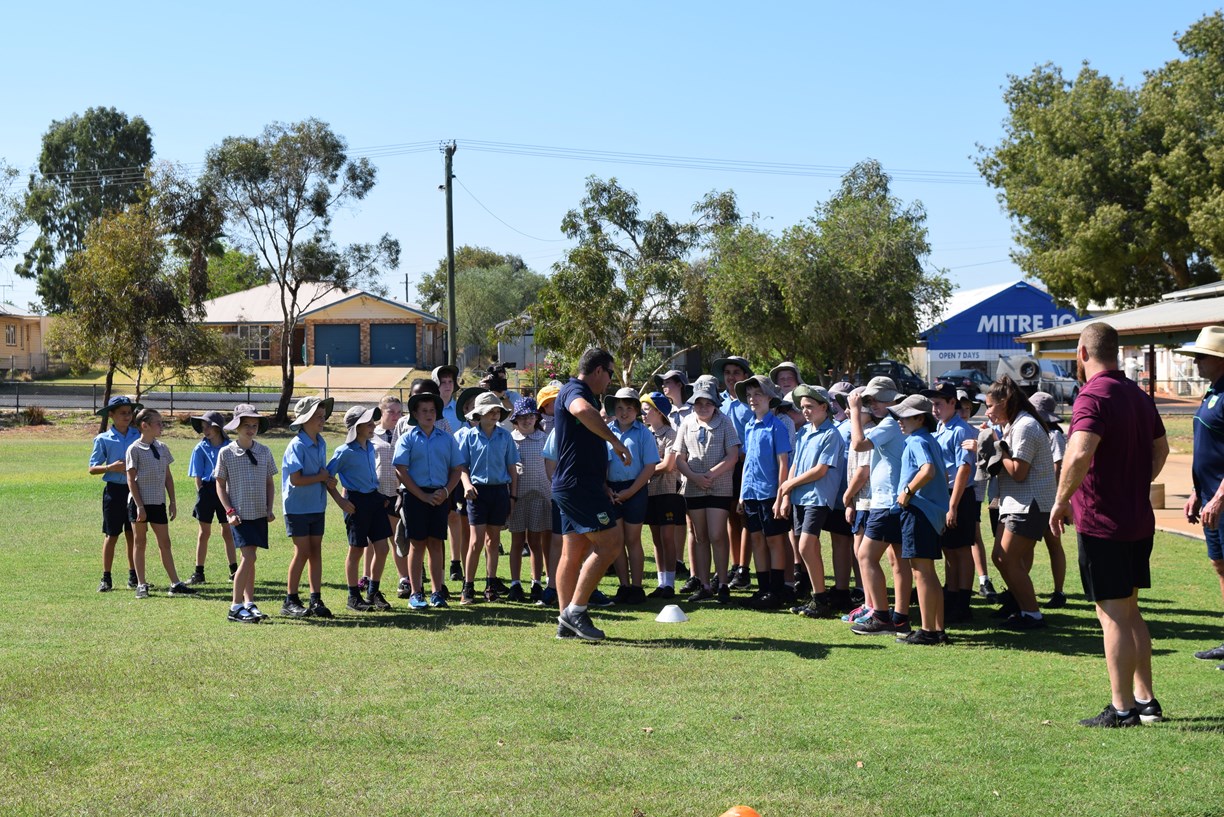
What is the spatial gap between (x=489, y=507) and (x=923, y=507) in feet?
12.9

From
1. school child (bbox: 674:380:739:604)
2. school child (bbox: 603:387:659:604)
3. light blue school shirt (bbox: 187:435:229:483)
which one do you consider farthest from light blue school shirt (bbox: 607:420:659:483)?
light blue school shirt (bbox: 187:435:229:483)

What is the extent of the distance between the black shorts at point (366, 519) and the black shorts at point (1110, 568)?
5.82 metres

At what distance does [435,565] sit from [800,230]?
30.7 metres

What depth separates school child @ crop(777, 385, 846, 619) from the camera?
9.35m

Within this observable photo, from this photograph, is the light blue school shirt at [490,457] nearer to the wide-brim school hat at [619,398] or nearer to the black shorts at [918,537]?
the wide-brim school hat at [619,398]

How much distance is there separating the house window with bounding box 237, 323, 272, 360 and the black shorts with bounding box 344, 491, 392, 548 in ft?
201

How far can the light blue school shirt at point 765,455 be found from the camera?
10109 millimetres

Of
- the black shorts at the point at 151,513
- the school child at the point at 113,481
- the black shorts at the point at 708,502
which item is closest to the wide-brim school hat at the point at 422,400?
the black shorts at the point at 708,502

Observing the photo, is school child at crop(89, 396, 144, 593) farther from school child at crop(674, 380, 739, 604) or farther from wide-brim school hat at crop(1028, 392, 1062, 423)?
wide-brim school hat at crop(1028, 392, 1062, 423)

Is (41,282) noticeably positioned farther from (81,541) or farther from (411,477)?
(411,477)

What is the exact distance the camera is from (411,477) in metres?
10.1

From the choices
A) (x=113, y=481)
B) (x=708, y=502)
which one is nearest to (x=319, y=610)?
(x=113, y=481)

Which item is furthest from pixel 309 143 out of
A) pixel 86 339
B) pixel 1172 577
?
pixel 1172 577

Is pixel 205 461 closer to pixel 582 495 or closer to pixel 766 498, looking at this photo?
pixel 582 495
